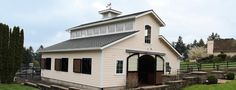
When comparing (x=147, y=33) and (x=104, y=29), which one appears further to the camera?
(x=104, y=29)

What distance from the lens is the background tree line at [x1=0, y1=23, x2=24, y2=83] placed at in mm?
20812

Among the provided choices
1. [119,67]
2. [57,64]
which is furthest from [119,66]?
[57,64]

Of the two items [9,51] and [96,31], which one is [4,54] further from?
[96,31]

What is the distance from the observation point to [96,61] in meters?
19.0

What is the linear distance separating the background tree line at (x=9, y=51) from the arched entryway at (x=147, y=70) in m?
9.50

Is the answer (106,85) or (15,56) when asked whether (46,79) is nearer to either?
(15,56)

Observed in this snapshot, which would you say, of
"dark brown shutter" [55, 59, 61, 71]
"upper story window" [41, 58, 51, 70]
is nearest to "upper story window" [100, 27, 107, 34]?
"dark brown shutter" [55, 59, 61, 71]

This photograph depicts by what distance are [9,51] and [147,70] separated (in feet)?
36.0

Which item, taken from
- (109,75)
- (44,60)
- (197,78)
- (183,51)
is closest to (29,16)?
(44,60)

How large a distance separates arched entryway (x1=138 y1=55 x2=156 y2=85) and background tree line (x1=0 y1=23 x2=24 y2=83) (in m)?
9.50

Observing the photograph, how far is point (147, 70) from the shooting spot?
23.1 metres

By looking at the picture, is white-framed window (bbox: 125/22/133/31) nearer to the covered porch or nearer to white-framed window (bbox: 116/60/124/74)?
the covered porch

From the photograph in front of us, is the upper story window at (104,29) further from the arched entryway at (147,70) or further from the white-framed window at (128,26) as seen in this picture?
the arched entryway at (147,70)

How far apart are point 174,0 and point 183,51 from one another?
72091 millimetres
